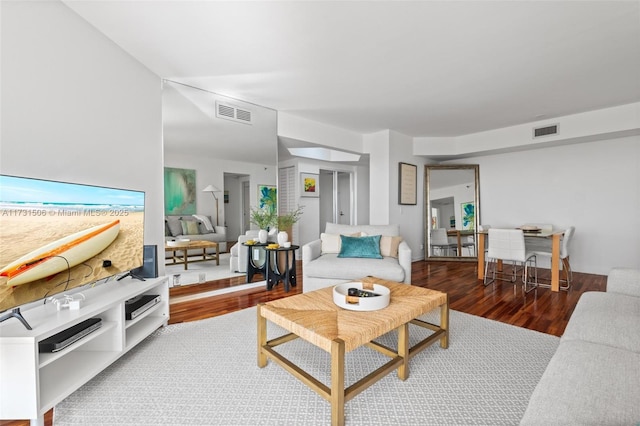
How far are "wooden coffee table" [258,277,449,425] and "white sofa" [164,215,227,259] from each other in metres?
1.74

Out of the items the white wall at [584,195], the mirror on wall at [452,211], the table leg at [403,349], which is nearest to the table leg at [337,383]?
the table leg at [403,349]

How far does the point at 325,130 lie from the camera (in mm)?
4660

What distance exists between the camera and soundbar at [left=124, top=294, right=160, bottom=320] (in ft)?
6.64

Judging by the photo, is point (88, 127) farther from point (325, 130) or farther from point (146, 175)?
point (325, 130)

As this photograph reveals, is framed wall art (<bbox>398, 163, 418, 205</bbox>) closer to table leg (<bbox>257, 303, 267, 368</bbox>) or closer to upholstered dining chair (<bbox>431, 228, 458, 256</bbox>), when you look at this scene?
upholstered dining chair (<bbox>431, 228, 458, 256</bbox>)

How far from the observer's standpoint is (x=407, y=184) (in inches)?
211

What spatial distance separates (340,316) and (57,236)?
158 cm

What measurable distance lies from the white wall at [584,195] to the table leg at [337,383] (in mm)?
5008

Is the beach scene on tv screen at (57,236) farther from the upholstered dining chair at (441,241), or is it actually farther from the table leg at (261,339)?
the upholstered dining chair at (441,241)

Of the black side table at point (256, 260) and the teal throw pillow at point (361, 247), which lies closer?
the teal throw pillow at point (361, 247)

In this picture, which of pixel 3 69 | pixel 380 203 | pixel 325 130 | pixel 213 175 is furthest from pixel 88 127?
pixel 380 203

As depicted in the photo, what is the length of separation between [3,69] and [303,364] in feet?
7.81

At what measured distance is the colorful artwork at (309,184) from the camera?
19.8 ft

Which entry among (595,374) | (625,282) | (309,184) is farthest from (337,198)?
(595,374)
